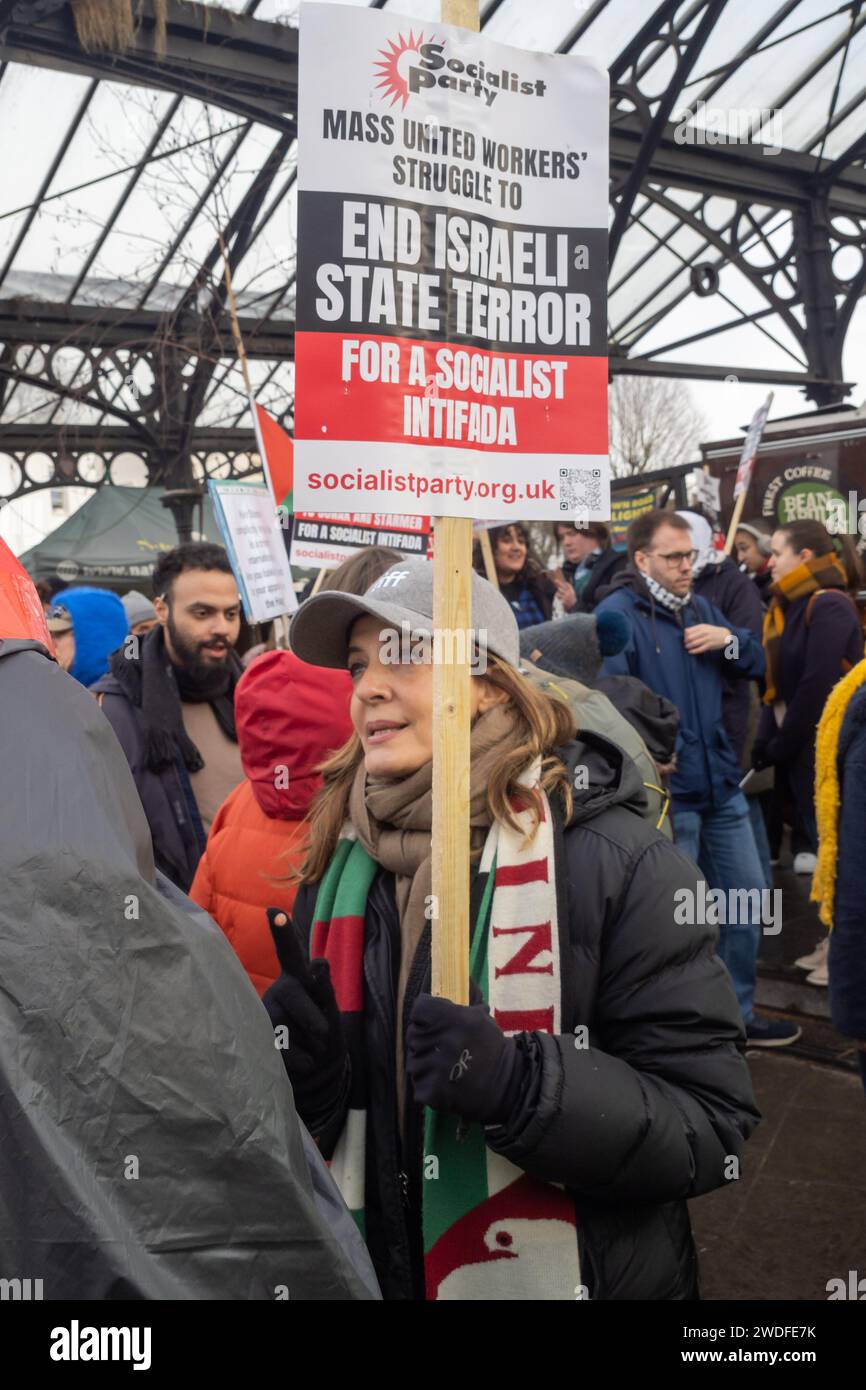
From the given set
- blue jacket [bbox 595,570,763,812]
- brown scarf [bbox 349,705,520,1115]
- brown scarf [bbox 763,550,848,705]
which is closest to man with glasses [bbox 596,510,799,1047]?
blue jacket [bbox 595,570,763,812]

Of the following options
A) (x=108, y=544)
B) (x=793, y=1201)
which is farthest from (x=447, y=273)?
(x=108, y=544)

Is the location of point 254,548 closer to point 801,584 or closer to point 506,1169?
point 801,584

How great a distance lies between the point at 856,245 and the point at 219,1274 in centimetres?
1459

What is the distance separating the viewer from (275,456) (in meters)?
5.16

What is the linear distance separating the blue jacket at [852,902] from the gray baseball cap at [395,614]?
1.10 metres

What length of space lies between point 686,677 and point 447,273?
330 cm

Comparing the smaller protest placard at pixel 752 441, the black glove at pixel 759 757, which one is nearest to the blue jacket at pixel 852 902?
the black glove at pixel 759 757

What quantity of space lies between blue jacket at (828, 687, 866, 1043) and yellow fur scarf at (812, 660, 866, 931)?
100 mm

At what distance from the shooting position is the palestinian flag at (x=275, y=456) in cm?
502

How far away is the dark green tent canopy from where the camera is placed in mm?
13766

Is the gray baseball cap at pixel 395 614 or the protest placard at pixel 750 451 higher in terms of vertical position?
the protest placard at pixel 750 451

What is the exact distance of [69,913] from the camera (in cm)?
104

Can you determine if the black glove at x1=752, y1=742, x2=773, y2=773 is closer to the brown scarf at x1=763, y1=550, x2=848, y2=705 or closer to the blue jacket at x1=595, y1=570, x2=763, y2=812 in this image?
the brown scarf at x1=763, y1=550, x2=848, y2=705

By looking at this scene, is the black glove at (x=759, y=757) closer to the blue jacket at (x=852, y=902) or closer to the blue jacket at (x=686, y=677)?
the blue jacket at (x=686, y=677)
